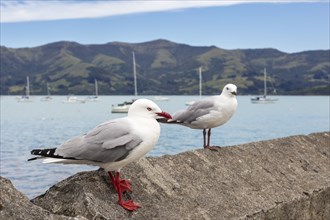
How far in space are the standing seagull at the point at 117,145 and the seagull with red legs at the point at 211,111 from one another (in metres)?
2.66

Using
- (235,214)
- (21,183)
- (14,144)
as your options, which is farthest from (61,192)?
(14,144)

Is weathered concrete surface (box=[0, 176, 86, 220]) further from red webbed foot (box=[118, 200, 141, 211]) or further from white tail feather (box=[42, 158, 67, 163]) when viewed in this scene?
red webbed foot (box=[118, 200, 141, 211])

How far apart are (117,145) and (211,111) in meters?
3.23

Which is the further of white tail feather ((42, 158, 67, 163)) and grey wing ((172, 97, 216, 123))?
grey wing ((172, 97, 216, 123))

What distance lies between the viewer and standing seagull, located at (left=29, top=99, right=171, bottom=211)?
5.05 m

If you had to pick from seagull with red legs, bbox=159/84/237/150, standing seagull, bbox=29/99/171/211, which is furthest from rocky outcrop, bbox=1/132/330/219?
seagull with red legs, bbox=159/84/237/150

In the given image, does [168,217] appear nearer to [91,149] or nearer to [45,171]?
[91,149]

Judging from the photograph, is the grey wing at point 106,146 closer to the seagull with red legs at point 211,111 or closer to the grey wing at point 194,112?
the seagull with red legs at point 211,111

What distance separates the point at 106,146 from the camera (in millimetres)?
5074

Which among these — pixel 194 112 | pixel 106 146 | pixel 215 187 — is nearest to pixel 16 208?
pixel 106 146

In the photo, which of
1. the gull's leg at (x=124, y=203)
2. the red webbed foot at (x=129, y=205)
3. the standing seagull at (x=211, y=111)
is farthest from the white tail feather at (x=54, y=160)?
the standing seagull at (x=211, y=111)

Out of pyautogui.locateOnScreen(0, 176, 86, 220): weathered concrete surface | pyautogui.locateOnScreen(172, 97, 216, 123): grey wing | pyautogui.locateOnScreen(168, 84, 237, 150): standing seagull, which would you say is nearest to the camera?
pyautogui.locateOnScreen(0, 176, 86, 220): weathered concrete surface

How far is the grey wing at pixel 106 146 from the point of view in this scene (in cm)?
506

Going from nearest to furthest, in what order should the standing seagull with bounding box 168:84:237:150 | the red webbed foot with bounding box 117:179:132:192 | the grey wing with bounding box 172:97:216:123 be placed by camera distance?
the red webbed foot with bounding box 117:179:132:192, the standing seagull with bounding box 168:84:237:150, the grey wing with bounding box 172:97:216:123
